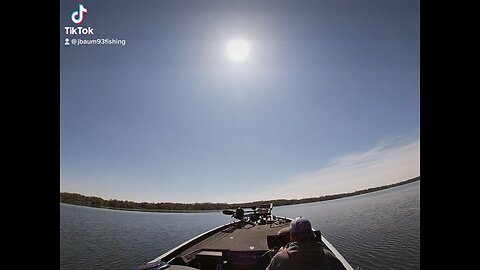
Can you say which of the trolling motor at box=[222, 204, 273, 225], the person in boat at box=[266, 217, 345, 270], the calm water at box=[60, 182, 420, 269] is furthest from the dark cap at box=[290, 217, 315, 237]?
the calm water at box=[60, 182, 420, 269]

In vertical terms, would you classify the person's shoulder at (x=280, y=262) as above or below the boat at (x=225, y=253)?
above

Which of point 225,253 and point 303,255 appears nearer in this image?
point 303,255

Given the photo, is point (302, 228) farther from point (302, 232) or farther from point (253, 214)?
point (253, 214)

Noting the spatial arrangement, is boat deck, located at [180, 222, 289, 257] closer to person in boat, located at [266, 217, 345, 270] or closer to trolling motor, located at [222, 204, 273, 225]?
trolling motor, located at [222, 204, 273, 225]

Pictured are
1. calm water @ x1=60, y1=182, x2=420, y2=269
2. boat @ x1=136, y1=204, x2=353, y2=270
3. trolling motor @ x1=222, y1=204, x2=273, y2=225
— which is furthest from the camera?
calm water @ x1=60, y1=182, x2=420, y2=269

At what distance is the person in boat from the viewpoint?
132 cm

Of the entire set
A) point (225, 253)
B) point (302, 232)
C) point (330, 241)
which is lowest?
point (330, 241)

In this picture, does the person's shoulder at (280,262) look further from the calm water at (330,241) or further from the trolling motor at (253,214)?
the calm water at (330,241)

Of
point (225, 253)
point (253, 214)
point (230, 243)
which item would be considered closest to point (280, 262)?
point (225, 253)

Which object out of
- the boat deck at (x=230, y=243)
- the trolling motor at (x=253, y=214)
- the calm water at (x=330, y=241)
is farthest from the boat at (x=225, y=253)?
the calm water at (x=330, y=241)

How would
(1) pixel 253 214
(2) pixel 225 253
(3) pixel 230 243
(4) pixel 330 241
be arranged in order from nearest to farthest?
(2) pixel 225 253
(3) pixel 230 243
(1) pixel 253 214
(4) pixel 330 241

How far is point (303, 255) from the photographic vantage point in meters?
1.32

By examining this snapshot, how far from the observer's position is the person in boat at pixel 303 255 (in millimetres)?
1320
